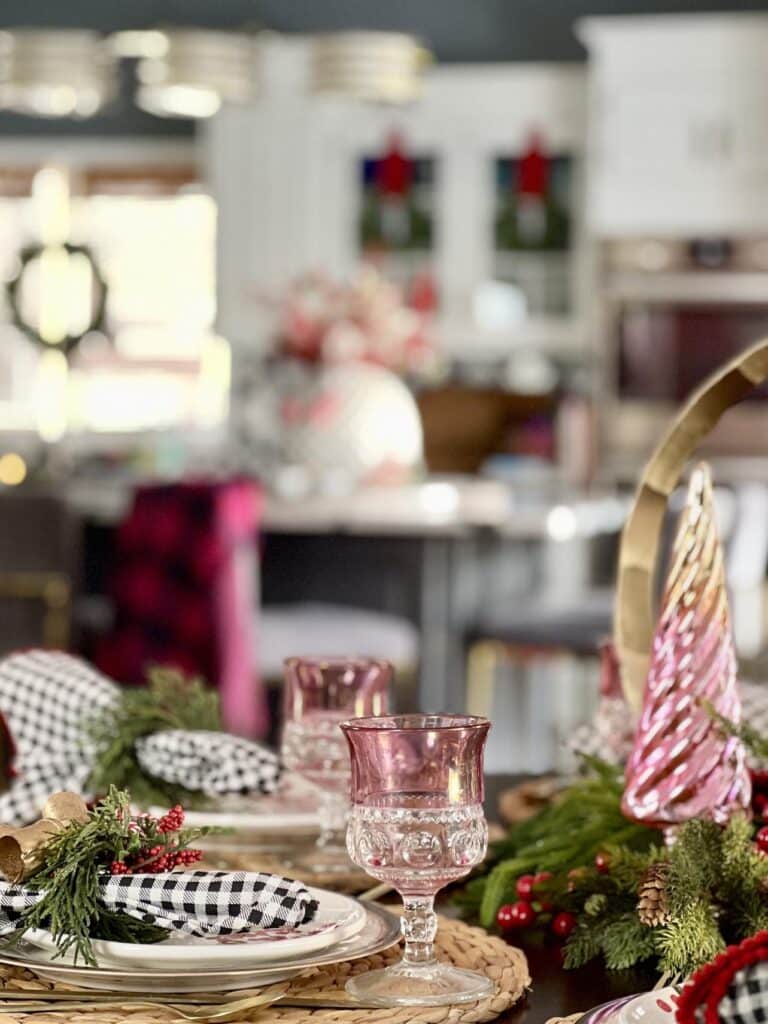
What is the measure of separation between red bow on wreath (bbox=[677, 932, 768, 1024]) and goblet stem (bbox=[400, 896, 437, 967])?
0.64 ft

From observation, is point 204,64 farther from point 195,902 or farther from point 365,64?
point 195,902

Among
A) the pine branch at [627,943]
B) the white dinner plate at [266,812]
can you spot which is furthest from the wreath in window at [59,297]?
the pine branch at [627,943]

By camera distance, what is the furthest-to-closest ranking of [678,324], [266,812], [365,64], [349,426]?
[678,324], [365,64], [349,426], [266,812]

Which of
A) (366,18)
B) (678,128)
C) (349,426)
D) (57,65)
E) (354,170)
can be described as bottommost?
(349,426)

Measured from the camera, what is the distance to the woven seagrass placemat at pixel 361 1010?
0.77 m

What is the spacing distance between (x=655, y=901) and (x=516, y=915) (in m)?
0.14

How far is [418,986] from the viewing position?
0.81 metres

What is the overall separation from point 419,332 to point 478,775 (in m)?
2.96

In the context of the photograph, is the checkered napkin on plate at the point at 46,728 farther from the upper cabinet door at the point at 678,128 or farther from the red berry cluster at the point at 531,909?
the upper cabinet door at the point at 678,128

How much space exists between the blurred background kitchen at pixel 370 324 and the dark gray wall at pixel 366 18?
1 cm

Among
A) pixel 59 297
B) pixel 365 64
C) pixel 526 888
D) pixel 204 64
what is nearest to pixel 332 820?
pixel 526 888

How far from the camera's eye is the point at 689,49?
6.04 metres

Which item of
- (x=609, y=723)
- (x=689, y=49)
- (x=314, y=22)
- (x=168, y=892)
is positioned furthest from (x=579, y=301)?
(x=168, y=892)

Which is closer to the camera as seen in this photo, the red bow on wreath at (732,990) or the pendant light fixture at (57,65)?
the red bow on wreath at (732,990)
